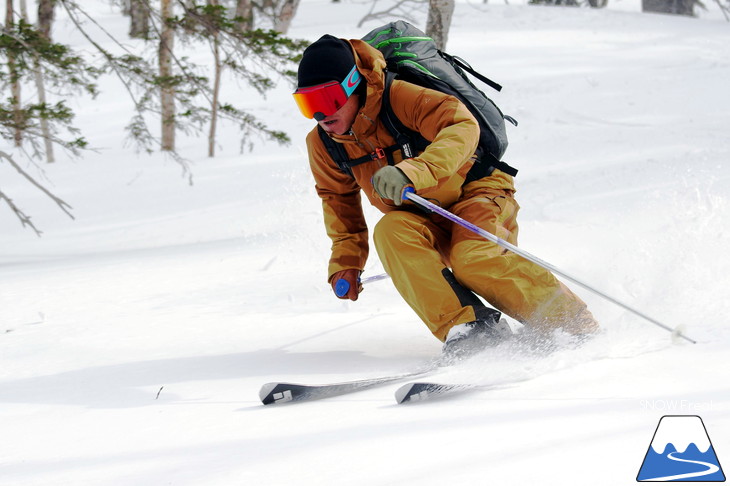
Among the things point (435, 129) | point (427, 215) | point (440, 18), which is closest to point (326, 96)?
point (435, 129)

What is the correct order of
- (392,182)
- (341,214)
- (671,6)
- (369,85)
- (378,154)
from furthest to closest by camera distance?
1. (671,6)
2. (341,214)
3. (378,154)
4. (369,85)
5. (392,182)

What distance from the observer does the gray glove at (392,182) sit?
3.15 m

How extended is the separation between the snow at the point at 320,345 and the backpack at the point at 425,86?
36.5 inches

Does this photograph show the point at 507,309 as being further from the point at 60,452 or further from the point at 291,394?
the point at 60,452

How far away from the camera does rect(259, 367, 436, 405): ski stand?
9.62 feet

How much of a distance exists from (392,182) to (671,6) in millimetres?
25598

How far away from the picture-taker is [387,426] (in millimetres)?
2449

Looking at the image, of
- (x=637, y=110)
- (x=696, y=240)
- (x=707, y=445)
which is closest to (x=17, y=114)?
(x=696, y=240)

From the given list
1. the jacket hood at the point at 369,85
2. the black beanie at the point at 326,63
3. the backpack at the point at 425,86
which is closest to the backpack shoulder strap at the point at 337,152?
the backpack at the point at 425,86

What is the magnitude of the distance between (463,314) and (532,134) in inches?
354

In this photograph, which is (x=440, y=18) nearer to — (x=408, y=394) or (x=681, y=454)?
(x=408, y=394)

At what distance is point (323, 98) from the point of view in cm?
335

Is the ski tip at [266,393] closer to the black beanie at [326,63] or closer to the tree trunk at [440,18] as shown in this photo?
the black beanie at [326,63]

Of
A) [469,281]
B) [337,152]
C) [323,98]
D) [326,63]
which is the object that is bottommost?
[469,281]
